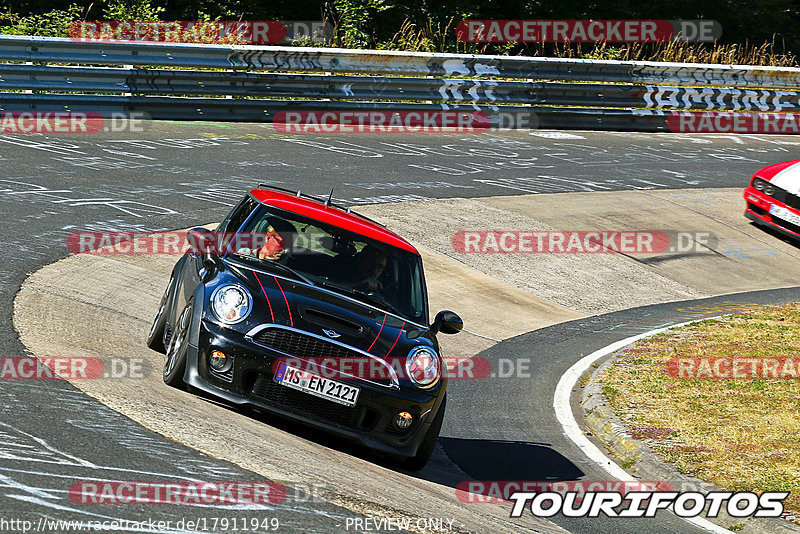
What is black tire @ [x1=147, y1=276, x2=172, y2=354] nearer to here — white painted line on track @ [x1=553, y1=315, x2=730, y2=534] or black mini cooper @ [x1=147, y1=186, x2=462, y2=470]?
black mini cooper @ [x1=147, y1=186, x2=462, y2=470]

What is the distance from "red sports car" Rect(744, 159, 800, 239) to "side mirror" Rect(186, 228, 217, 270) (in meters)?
10.8

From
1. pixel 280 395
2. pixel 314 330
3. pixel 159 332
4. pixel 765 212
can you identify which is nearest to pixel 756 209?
pixel 765 212

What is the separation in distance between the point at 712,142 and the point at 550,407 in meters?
15.0

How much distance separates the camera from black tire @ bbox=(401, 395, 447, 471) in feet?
21.5

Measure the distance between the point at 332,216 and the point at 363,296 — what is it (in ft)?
2.55

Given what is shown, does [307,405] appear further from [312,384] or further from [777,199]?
[777,199]

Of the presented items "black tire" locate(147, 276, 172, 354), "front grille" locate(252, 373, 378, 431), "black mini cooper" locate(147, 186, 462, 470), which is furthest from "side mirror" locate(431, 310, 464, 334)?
"black tire" locate(147, 276, 172, 354)

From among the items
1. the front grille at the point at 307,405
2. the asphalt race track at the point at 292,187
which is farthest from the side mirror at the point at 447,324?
the front grille at the point at 307,405

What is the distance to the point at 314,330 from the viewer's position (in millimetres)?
6262

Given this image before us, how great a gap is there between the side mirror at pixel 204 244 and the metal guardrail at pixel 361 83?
9.31 m

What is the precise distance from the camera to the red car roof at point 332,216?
7430mm

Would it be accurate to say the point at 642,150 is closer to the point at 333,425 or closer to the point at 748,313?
the point at 748,313

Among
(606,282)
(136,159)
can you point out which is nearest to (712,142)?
(606,282)

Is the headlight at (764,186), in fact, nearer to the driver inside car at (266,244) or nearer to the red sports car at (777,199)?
the red sports car at (777,199)
